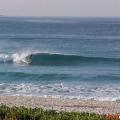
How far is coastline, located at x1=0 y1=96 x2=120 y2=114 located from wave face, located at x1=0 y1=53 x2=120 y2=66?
2051 centimetres

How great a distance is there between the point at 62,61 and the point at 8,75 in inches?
490

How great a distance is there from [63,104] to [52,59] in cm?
2491

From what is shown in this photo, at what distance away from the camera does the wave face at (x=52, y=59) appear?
44.1 metres

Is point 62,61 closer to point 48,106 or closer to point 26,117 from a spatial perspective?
point 48,106

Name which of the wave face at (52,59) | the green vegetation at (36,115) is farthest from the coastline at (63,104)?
the wave face at (52,59)

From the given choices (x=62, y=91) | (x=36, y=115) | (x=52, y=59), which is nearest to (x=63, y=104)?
(x=62, y=91)

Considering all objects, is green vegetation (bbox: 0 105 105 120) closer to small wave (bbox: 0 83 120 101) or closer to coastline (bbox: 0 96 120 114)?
coastline (bbox: 0 96 120 114)

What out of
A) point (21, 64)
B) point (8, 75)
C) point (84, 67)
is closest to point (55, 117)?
point (8, 75)

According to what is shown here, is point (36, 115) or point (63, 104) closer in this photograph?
point (36, 115)

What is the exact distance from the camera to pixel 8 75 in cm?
3334

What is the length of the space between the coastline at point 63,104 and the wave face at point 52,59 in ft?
67.3

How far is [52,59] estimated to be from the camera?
45906mm

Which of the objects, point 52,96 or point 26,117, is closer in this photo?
point 26,117

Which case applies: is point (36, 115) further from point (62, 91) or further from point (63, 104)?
point (62, 91)
